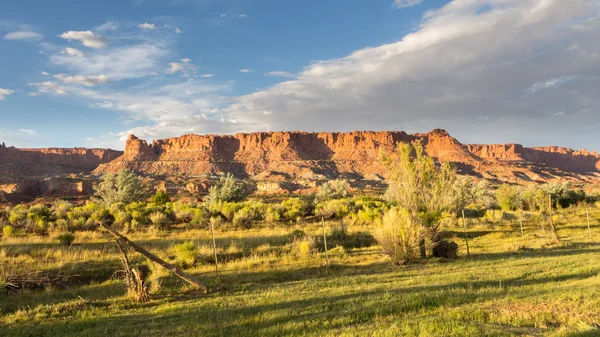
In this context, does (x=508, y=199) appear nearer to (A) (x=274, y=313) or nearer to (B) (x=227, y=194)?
(B) (x=227, y=194)

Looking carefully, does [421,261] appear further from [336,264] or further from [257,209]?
[257,209]

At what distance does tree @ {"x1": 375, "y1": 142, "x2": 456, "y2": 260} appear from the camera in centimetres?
1353

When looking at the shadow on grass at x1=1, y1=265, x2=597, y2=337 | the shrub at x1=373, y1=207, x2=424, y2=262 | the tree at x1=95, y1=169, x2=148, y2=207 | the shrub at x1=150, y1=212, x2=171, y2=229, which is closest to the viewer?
the shadow on grass at x1=1, y1=265, x2=597, y2=337

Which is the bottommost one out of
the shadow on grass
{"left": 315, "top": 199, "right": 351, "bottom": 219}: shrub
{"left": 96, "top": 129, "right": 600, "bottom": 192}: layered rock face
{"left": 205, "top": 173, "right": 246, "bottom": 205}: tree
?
{"left": 315, "top": 199, "right": 351, "bottom": 219}: shrub

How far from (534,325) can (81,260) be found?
12.3 m

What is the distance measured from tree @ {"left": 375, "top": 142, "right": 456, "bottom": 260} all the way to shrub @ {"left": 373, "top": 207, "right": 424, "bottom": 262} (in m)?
0.59

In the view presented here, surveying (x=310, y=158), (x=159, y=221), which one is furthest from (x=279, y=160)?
(x=159, y=221)

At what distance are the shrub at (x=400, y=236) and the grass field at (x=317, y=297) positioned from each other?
0.51 meters

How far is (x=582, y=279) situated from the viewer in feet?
28.4

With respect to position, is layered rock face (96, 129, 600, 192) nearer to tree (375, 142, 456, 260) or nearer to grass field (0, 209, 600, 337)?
tree (375, 142, 456, 260)

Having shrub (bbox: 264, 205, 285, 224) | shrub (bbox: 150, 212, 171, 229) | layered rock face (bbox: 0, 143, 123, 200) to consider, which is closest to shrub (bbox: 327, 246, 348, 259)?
shrub (bbox: 264, 205, 285, 224)

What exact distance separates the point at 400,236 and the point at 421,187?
2.36 meters

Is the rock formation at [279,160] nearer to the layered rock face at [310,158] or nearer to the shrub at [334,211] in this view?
the layered rock face at [310,158]

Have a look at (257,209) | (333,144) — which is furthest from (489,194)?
(333,144)
